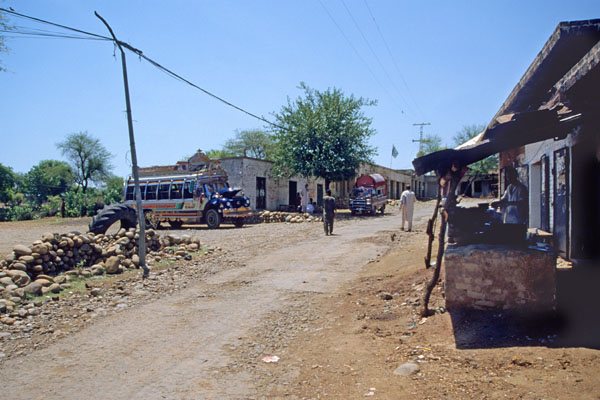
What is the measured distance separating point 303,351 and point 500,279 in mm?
2475

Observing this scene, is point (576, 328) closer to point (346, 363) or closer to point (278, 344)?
point (346, 363)

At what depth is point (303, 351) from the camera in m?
4.70

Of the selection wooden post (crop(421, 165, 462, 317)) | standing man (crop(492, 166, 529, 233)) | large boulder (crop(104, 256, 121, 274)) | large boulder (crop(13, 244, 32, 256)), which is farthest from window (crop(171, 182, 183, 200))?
wooden post (crop(421, 165, 462, 317))

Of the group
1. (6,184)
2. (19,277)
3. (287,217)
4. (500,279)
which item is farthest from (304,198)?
(6,184)

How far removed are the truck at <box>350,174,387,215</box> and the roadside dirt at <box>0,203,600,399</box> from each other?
1717 cm

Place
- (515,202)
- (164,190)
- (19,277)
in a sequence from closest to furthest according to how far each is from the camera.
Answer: (19,277)
(515,202)
(164,190)

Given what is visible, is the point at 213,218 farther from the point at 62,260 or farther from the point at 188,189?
the point at 62,260

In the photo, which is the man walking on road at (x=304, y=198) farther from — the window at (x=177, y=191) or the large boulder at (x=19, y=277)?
the large boulder at (x=19, y=277)

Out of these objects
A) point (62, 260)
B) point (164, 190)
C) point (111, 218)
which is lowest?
point (62, 260)

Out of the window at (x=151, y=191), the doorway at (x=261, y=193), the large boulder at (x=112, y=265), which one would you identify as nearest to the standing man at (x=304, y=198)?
the doorway at (x=261, y=193)

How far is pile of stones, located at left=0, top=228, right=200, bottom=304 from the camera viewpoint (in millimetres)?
7097

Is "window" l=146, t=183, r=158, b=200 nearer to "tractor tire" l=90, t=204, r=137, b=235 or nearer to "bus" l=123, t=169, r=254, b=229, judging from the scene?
"bus" l=123, t=169, r=254, b=229

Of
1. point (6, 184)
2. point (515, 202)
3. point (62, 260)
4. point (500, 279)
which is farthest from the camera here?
point (6, 184)

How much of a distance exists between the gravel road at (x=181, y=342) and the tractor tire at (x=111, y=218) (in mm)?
4610
